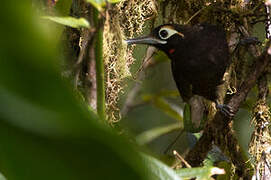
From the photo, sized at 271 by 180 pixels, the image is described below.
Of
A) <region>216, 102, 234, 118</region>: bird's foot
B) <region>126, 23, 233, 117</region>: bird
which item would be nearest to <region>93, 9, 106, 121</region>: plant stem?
<region>216, 102, 234, 118</region>: bird's foot

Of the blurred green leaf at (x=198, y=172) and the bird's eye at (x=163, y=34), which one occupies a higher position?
the bird's eye at (x=163, y=34)

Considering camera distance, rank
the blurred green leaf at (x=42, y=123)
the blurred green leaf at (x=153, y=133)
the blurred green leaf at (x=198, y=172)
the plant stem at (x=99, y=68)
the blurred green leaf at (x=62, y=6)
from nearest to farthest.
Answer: the blurred green leaf at (x=42, y=123)
the plant stem at (x=99, y=68)
the blurred green leaf at (x=198, y=172)
the blurred green leaf at (x=62, y=6)
the blurred green leaf at (x=153, y=133)

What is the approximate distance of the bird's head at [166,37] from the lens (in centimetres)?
199

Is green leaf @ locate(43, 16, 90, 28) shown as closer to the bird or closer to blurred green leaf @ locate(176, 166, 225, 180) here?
blurred green leaf @ locate(176, 166, 225, 180)

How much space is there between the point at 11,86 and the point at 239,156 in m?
1.94

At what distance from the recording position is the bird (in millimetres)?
1976

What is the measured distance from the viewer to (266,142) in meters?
1.81

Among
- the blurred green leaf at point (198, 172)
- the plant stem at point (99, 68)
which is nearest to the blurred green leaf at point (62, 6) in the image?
the plant stem at point (99, 68)

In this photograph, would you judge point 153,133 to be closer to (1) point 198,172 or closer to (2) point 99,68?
(1) point 198,172

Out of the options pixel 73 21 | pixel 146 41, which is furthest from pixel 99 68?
pixel 146 41

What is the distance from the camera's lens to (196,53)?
202 centimetres

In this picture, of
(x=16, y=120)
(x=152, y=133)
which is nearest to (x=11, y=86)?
(x=16, y=120)

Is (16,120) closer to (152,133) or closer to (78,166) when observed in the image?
(78,166)

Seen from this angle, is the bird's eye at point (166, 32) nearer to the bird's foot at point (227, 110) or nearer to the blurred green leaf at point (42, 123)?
the bird's foot at point (227, 110)
